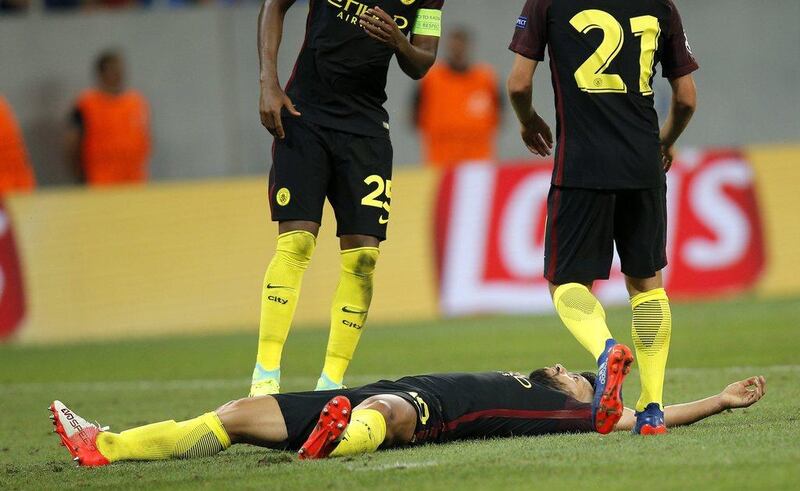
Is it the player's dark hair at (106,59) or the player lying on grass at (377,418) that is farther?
the player's dark hair at (106,59)

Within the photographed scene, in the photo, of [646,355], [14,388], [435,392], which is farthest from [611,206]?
[14,388]

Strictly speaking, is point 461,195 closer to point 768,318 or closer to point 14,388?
point 768,318

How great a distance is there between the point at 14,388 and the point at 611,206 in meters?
5.03

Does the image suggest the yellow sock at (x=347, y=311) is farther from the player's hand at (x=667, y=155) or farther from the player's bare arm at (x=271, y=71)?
Result: the player's hand at (x=667, y=155)

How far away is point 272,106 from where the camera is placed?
6691mm

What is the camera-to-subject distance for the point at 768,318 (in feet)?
37.2

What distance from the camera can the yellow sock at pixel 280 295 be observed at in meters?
6.66

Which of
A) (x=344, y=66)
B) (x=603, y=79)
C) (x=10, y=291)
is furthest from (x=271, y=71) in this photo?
(x=10, y=291)

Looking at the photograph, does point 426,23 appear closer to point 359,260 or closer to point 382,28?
point 382,28

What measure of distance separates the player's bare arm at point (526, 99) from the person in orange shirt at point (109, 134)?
9.89 meters

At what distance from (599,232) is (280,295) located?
1.59 meters

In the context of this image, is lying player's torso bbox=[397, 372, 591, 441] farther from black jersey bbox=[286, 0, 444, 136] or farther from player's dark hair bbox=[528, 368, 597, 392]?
black jersey bbox=[286, 0, 444, 136]

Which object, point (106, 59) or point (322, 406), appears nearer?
point (322, 406)

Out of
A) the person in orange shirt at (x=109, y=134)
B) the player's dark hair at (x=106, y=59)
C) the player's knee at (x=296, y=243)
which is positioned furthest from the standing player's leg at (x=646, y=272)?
the person in orange shirt at (x=109, y=134)
